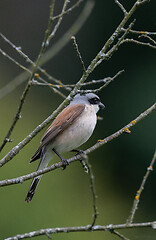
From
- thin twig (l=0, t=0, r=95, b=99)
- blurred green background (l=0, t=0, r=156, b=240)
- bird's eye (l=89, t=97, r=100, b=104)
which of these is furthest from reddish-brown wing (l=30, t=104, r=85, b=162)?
blurred green background (l=0, t=0, r=156, b=240)

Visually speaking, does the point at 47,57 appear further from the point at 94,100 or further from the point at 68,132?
the point at 94,100

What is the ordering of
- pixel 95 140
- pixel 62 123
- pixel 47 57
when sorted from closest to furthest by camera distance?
pixel 47 57, pixel 62 123, pixel 95 140

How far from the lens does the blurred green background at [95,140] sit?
6898mm

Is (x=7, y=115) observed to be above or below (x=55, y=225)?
above

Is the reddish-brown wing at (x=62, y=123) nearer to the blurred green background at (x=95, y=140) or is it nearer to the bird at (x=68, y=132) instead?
the bird at (x=68, y=132)

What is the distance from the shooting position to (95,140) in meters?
9.02

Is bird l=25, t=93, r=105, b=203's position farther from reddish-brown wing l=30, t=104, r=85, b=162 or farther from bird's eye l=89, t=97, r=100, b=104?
bird's eye l=89, t=97, r=100, b=104

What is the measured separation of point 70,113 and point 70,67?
5.77 meters

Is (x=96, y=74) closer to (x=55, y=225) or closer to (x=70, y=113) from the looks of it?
(x=55, y=225)

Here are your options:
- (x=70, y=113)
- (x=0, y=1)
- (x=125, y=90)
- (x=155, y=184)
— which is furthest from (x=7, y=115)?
(x=0, y=1)

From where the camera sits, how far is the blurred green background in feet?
22.6

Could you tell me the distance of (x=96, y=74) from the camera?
940cm

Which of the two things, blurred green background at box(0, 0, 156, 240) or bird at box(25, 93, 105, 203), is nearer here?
bird at box(25, 93, 105, 203)

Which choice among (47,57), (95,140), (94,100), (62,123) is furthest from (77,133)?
(95,140)
